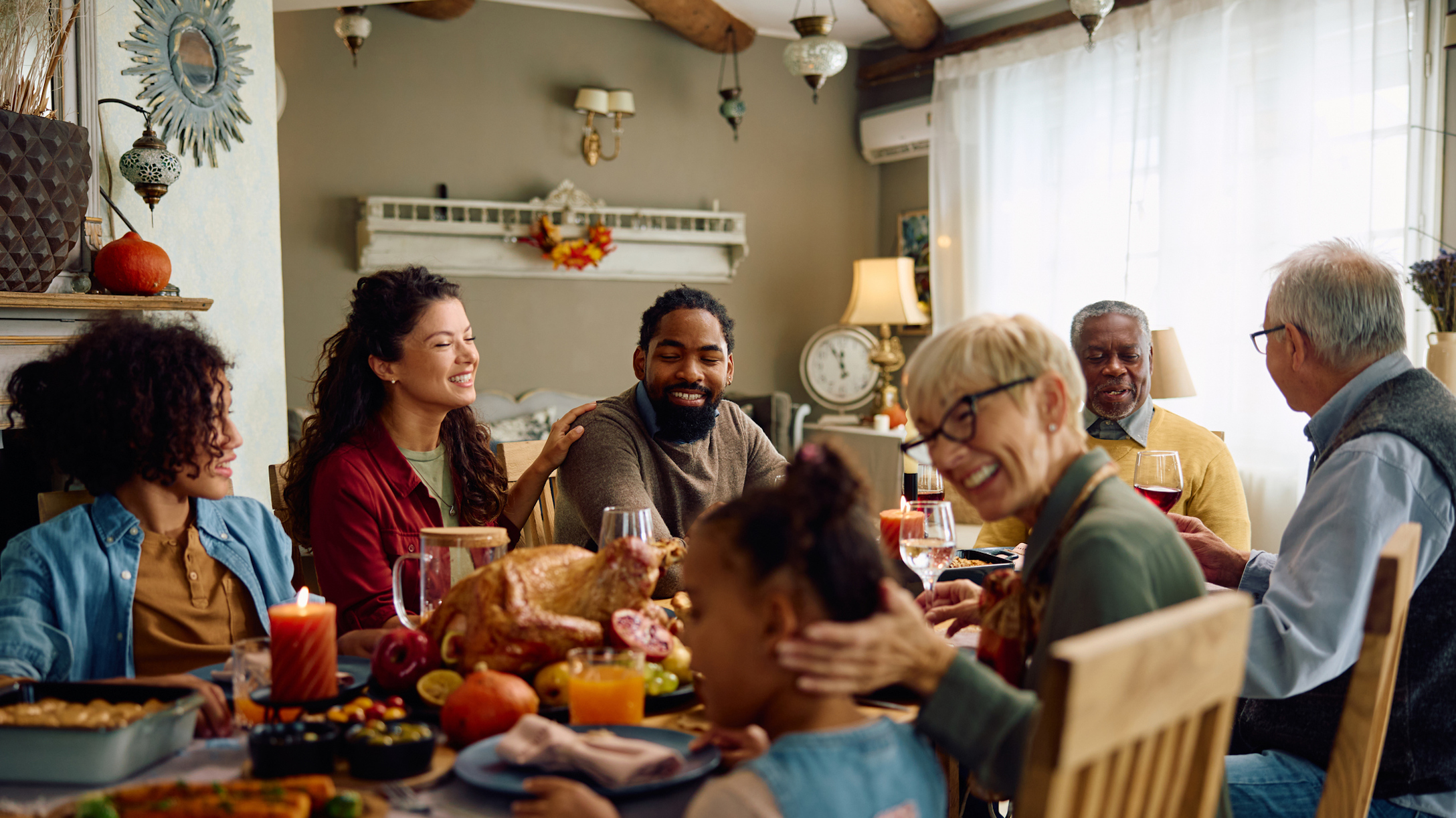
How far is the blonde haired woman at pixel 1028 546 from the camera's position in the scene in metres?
0.96

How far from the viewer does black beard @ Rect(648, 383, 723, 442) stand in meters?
2.46

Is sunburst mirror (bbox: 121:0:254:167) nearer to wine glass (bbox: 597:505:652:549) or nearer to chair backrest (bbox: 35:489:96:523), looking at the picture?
chair backrest (bbox: 35:489:96:523)

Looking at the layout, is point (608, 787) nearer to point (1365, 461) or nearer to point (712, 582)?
point (712, 582)

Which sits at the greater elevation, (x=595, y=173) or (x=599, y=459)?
(x=595, y=173)

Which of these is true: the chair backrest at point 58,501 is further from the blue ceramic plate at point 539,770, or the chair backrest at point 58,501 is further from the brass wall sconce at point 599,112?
the brass wall sconce at point 599,112

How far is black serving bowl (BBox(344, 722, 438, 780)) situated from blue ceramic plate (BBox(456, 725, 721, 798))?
37mm

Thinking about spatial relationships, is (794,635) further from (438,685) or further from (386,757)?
(438,685)

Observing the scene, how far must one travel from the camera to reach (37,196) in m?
2.70

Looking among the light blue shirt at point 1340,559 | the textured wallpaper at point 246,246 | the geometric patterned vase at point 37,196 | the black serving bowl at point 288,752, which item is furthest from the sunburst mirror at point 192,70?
the light blue shirt at point 1340,559

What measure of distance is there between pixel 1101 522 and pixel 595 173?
16.2ft

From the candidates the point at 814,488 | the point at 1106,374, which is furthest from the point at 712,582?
the point at 1106,374

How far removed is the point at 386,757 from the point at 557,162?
4868mm

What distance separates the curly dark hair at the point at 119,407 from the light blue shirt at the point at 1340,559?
150 centimetres

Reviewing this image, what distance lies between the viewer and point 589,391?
19.0ft
